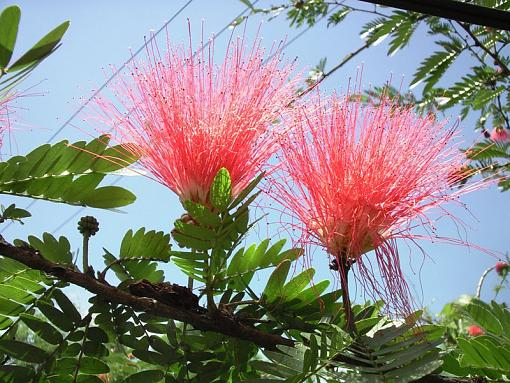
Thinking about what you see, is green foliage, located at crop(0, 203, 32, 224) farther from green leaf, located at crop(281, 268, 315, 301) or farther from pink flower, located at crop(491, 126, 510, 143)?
pink flower, located at crop(491, 126, 510, 143)

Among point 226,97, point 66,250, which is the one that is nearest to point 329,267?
point 226,97

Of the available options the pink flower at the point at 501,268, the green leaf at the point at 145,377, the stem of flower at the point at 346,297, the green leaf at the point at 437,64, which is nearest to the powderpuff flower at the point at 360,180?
the stem of flower at the point at 346,297

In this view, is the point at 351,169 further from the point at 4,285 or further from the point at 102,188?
the point at 4,285

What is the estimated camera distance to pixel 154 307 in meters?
1.02

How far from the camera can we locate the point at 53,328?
114 cm

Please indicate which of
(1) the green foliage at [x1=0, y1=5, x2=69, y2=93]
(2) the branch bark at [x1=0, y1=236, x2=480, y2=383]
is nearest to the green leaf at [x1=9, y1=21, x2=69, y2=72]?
(1) the green foliage at [x1=0, y1=5, x2=69, y2=93]

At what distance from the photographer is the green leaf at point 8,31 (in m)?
1.11

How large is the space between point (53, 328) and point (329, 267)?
20.9 inches

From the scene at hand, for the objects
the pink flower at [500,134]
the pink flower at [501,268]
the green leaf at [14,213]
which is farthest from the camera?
the pink flower at [501,268]

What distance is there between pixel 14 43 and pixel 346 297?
0.76 metres

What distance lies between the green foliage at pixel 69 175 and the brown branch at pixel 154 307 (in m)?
0.24

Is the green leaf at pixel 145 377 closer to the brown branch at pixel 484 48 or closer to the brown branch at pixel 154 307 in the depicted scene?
the brown branch at pixel 154 307

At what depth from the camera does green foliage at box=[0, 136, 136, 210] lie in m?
1.26

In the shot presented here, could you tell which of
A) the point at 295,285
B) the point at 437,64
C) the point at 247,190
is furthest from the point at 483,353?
the point at 437,64
